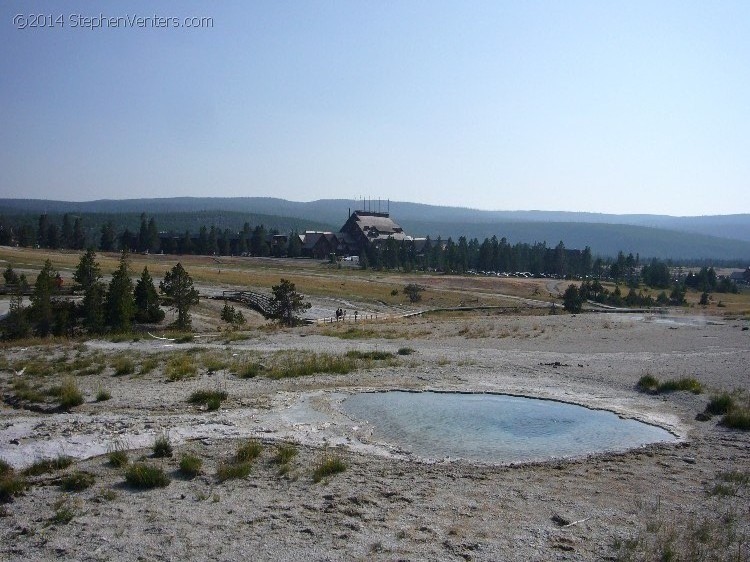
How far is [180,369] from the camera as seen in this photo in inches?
835

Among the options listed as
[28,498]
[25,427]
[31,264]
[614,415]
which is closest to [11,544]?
[28,498]

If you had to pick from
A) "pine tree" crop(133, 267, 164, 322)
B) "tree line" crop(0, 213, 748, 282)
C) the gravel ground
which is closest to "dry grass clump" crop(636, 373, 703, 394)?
the gravel ground

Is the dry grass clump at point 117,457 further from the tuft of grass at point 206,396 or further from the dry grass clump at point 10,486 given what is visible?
the tuft of grass at point 206,396

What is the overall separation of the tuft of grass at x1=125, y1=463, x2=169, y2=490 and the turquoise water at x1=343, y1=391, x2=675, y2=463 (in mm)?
5010

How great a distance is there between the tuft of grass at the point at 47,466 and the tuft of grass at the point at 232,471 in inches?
102

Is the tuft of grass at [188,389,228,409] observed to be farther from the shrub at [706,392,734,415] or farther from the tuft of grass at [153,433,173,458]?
the shrub at [706,392,734,415]

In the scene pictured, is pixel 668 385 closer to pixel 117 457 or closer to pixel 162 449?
pixel 162 449

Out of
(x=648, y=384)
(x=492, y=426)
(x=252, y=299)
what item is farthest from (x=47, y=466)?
(x=252, y=299)

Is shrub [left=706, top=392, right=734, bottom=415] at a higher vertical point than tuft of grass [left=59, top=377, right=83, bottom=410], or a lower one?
higher

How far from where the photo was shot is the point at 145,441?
13.6 m

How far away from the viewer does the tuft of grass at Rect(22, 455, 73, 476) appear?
1147cm

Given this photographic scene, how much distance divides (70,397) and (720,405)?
15.9 m

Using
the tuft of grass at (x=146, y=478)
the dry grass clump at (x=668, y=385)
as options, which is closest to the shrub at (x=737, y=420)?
the dry grass clump at (x=668, y=385)

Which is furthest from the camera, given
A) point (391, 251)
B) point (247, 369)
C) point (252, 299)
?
point (391, 251)
